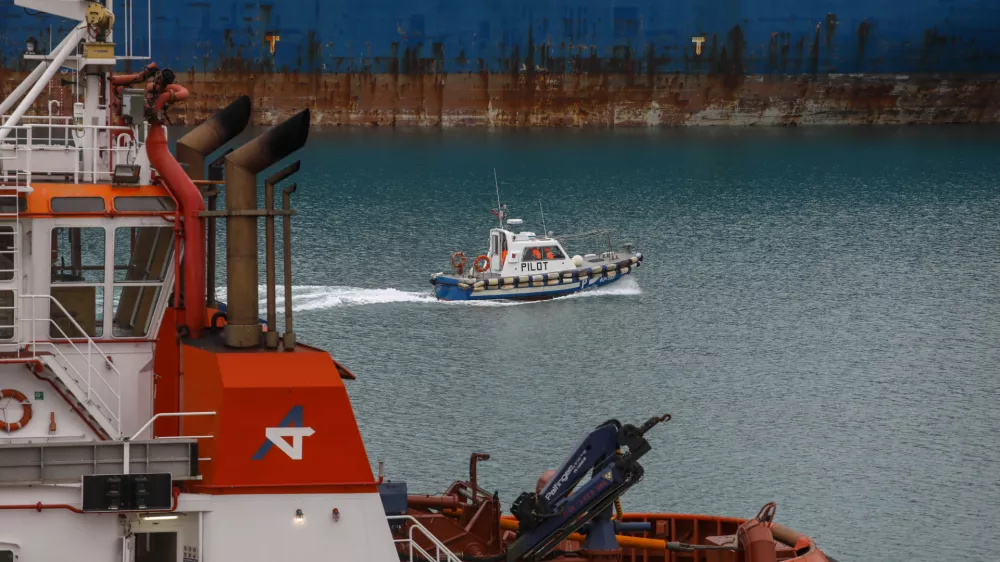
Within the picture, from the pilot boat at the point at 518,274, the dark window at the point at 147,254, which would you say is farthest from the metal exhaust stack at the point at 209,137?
the pilot boat at the point at 518,274

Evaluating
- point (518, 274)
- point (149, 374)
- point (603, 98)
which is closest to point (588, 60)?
point (603, 98)

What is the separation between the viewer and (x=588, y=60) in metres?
102

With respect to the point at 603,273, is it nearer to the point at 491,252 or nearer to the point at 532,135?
the point at 491,252

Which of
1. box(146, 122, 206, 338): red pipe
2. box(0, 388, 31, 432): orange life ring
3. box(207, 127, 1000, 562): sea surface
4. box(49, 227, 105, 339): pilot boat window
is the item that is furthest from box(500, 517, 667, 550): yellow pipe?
box(207, 127, 1000, 562): sea surface

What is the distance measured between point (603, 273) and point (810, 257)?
1275 centimetres

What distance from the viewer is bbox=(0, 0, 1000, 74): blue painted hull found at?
99.6 meters

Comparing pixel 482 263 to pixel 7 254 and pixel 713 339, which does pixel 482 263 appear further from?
pixel 7 254

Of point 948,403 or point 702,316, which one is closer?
point 948,403

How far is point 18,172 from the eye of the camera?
11.4m

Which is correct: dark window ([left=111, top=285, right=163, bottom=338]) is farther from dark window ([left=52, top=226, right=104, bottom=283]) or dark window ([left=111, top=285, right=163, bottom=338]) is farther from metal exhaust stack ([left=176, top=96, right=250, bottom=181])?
metal exhaust stack ([left=176, top=96, right=250, bottom=181])

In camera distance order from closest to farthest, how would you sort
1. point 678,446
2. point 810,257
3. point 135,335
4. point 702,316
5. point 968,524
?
point 135,335, point 968,524, point 678,446, point 702,316, point 810,257

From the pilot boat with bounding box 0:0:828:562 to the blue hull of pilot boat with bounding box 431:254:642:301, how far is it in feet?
106

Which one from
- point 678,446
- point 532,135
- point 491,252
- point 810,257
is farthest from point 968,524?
point 532,135

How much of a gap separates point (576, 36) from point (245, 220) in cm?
9391
